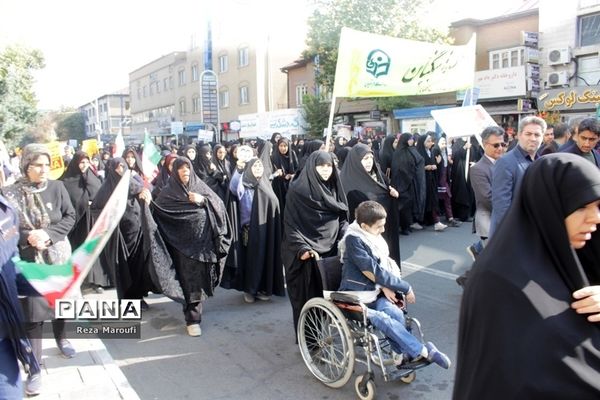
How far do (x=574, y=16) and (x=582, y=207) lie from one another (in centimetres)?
A: 2028

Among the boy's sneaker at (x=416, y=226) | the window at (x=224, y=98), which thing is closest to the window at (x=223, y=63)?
the window at (x=224, y=98)

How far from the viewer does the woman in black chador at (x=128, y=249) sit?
17.6 feet

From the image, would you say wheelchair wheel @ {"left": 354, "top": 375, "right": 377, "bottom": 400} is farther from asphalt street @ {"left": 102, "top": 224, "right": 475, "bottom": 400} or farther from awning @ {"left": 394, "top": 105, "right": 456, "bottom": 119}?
awning @ {"left": 394, "top": 105, "right": 456, "bottom": 119}

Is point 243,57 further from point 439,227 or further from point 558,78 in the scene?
point 439,227

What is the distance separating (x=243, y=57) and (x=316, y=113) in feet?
39.1

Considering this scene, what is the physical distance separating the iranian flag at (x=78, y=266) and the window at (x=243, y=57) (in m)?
35.1

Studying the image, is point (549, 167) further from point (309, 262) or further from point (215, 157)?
point (215, 157)

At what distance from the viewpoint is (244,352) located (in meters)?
4.36

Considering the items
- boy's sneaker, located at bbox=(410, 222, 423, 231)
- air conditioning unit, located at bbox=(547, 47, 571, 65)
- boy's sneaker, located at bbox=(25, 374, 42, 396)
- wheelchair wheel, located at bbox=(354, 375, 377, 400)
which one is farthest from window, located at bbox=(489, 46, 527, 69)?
boy's sneaker, located at bbox=(25, 374, 42, 396)

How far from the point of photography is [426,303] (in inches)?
210

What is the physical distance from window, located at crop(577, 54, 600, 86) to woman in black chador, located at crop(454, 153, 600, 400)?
1935 centimetres

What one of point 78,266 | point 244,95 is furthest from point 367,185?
point 244,95

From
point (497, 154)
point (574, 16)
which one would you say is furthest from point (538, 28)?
point (497, 154)

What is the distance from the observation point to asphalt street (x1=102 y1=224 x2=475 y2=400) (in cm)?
365
